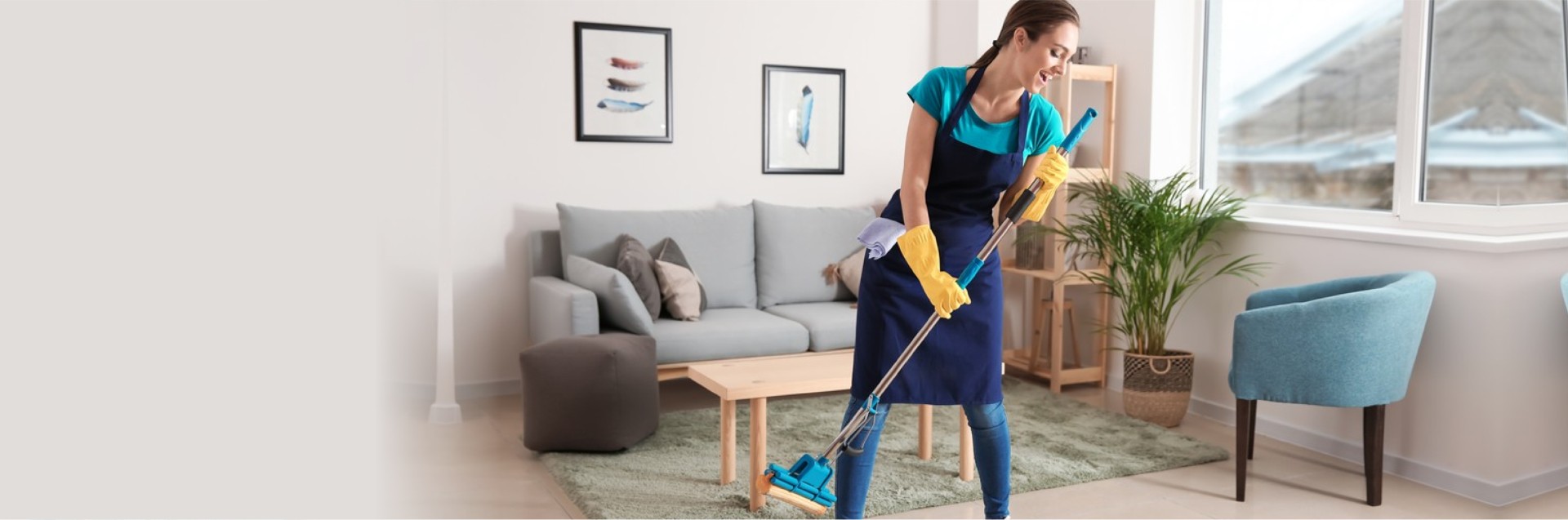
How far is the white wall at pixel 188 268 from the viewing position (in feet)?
0.64

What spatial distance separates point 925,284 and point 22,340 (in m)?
1.89

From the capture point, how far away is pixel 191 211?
0.21 m

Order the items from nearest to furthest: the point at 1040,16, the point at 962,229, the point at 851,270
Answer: the point at 1040,16 → the point at 962,229 → the point at 851,270

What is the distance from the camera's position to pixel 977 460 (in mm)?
2229

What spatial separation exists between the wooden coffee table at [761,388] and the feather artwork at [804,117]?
1671mm

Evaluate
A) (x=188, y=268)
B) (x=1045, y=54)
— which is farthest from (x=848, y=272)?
(x=188, y=268)

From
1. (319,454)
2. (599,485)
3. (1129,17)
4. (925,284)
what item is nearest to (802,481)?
(925,284)

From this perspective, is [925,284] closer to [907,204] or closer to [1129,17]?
[907,204]

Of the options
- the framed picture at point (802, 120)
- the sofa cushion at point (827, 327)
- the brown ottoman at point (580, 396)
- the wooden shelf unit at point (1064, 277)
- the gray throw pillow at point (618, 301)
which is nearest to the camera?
the brown ottoman at point (580, 396)

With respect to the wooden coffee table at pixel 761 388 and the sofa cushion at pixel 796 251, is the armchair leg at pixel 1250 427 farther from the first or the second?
the sofa cushion at pixel 796 251

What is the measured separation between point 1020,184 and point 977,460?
1.85 ft

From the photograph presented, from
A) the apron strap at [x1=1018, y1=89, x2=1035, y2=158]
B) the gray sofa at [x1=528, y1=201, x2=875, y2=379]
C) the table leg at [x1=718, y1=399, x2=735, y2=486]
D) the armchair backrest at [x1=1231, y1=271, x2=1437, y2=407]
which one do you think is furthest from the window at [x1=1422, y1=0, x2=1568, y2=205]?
the table leg at [x1=718, y1=399, x2=735, y2=486]

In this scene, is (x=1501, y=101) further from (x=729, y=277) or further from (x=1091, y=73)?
(x=729, y=277)

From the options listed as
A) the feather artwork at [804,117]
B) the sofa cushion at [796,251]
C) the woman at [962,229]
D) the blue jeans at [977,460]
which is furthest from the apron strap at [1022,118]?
the feather artwork at [804,117]
